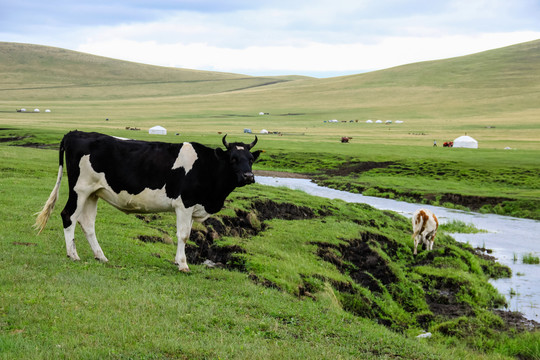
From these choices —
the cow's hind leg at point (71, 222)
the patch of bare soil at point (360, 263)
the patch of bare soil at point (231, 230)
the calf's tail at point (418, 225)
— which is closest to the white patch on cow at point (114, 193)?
the cow's hind leg at point (71, 222)

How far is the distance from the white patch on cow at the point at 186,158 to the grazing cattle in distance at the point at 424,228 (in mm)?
11521

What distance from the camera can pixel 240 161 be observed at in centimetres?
1315

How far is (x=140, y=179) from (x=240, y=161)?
240 centimetres

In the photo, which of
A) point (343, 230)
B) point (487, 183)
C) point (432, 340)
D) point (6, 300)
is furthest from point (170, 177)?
point (487, 183)

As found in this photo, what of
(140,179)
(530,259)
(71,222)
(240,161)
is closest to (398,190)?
(530,259)

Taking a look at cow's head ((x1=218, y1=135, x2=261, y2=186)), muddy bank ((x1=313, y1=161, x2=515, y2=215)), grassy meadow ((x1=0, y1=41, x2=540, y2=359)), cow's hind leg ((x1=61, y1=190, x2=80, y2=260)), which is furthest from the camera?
muddy bank ((x1=313, y1=161, x2=515, y2=215))

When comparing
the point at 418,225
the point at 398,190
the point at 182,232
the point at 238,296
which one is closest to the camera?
the point at 238,296

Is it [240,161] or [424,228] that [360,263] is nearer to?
[424,228]

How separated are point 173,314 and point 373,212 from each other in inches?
748

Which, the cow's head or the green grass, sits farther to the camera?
the green grass

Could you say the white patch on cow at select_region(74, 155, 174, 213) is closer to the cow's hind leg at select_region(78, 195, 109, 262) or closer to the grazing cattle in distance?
the cow's hind leg at select_region(78, 195, 109, 262)

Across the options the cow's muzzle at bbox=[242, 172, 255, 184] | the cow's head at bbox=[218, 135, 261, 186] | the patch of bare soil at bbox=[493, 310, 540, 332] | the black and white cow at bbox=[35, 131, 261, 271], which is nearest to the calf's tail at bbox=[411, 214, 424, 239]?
the patch of bare soil at bbox=[493, 310, 540, 332]

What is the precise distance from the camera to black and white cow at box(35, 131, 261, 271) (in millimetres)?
12891

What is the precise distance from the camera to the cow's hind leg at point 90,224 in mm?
12758
